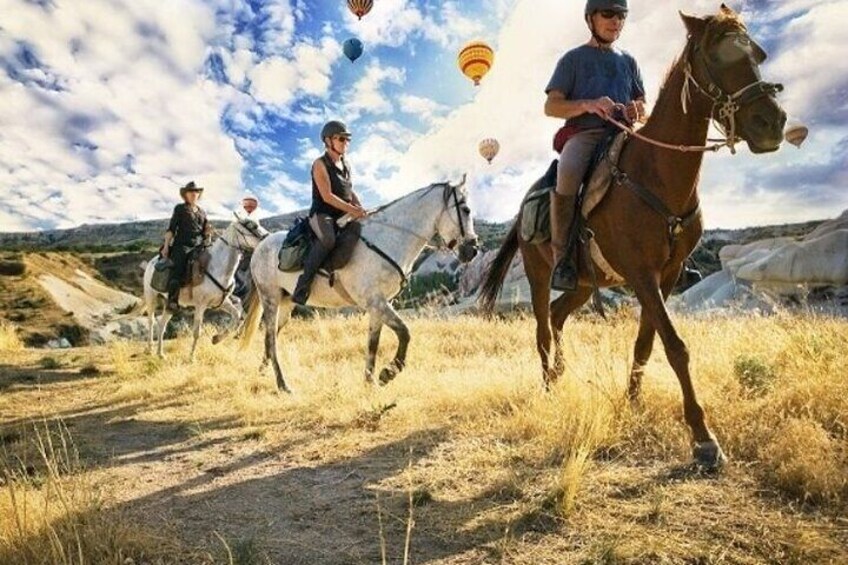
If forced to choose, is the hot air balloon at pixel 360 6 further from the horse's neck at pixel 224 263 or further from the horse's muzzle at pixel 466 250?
the horse's muzzle at pixel 466 250

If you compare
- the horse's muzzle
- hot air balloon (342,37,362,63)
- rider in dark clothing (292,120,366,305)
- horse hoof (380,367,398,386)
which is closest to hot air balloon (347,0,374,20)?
hot air balloon (342,37,362,63)

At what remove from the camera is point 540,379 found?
604 cm

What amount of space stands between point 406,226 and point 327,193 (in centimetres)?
122

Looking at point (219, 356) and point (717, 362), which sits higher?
point (717, 362)

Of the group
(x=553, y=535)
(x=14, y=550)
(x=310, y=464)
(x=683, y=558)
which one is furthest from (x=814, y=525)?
(x=14, y=550)

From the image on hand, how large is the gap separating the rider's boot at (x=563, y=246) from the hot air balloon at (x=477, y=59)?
15.5m

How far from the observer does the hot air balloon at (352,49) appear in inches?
728

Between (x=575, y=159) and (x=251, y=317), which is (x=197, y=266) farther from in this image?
(x=575, y=159)

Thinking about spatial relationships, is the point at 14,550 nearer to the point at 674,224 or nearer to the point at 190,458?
the point at 190,458

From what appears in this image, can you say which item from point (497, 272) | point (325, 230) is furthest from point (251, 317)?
point (497, 272)

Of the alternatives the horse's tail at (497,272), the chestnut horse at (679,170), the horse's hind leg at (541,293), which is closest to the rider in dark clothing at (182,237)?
the horse's tail at (497,272)

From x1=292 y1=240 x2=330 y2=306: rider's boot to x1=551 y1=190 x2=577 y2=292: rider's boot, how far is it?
3.61 m

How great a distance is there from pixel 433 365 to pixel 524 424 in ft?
15.4

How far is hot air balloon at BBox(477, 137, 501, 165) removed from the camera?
2762 cm
